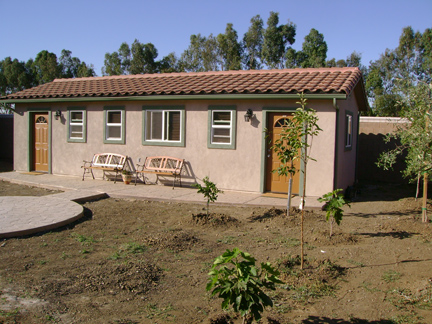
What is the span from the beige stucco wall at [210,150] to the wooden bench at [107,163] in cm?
21

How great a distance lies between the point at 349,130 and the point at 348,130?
0.23 m

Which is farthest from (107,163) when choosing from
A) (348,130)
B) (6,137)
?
(6,137)

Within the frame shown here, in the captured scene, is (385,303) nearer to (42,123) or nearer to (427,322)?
(427,322)

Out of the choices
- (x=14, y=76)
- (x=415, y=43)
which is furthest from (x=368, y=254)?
(x=14, y=76)

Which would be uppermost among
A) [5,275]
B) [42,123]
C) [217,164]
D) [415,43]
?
[415,43]

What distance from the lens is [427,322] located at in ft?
13.3

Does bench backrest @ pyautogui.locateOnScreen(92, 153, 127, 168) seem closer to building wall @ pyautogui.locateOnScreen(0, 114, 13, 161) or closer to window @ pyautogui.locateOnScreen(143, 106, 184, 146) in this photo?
window @ pyautogui.locateOnScreen(143, 106, 184, 146)

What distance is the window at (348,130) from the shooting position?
1222 centimetres

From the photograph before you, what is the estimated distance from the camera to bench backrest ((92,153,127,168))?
43.6 ft

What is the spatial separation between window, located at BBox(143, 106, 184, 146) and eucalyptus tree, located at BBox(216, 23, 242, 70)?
82.4 ft

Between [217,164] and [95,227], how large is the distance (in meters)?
4.79

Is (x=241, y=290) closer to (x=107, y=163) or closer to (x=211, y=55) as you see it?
(x=107, y=163)

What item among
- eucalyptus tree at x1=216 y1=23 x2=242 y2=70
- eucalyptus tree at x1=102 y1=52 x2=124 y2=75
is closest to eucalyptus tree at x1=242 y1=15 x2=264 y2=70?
eucalyptus tree at x1=216 y1=23 x2=242 y2=70

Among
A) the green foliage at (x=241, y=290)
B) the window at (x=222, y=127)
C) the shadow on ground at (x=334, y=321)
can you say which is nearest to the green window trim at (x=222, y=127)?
the window at (x=222, y=127)
